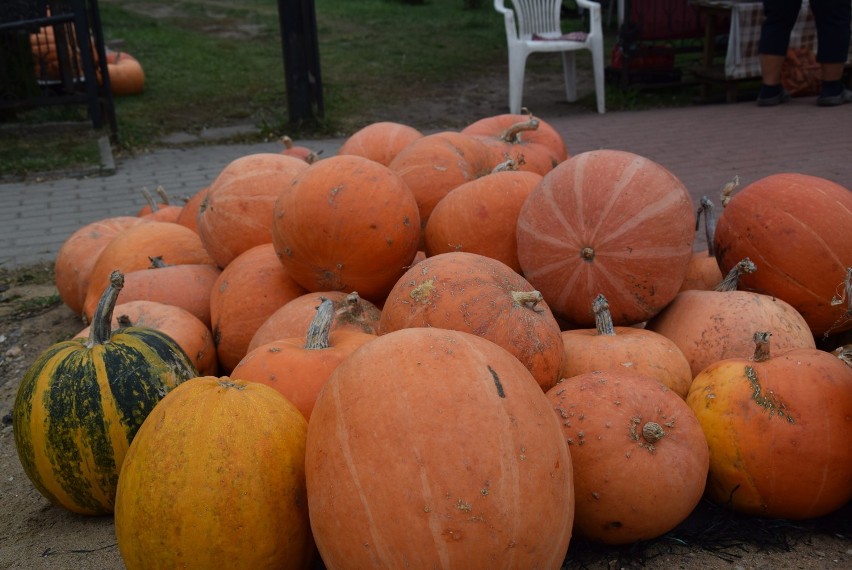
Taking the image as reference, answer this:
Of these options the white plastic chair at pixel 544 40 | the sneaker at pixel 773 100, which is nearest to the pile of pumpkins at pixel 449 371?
the white plastic chair at pixel 544 40

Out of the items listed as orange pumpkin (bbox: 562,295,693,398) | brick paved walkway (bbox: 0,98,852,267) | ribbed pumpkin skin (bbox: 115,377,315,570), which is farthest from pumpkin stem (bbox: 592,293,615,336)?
brick paved walkway (bbox: 0,98,852,267)

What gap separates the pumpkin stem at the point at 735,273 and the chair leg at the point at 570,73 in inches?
314

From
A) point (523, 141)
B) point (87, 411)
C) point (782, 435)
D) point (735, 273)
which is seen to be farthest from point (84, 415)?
point (523, 141)

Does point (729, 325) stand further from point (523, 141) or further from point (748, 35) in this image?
point (748, 35)

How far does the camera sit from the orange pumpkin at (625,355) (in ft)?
8.63

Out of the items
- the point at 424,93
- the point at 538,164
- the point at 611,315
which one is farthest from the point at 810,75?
the point at 611,315

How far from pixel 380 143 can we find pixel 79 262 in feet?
5.43

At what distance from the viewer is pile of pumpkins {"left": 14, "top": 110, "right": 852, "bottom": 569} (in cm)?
184

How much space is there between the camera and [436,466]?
177 cm

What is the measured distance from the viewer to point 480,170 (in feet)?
12.8

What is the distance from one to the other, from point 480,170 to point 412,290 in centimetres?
150

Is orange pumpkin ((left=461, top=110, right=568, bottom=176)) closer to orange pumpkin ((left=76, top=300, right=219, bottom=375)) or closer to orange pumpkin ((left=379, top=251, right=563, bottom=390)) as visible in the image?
orange pumpkin ((left=379, top=251, right=563, bottom=390))

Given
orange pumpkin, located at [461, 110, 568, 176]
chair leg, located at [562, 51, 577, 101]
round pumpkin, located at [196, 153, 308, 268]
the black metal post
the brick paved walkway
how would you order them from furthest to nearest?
chair leg, located at [562, 51, 577, 101] → the black metal post → the brick paved walkway → orange pumpkin, located at [461, 110, 568, 176] → round pumpkin, located at [196, 153, 308, 268]

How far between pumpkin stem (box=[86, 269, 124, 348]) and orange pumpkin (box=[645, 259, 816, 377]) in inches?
73.1
